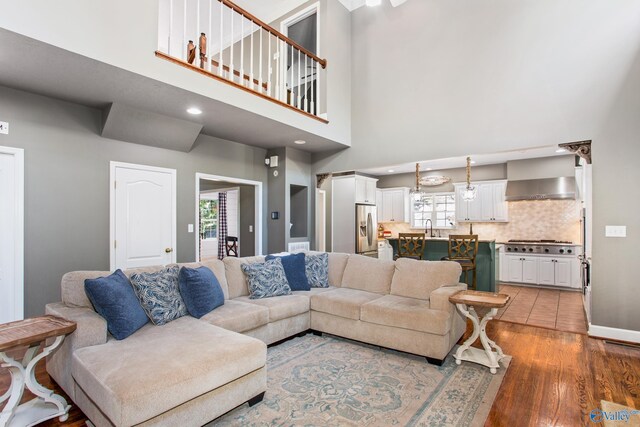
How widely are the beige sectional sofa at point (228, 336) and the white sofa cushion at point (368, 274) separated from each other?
0.01m

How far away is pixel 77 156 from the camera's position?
12.8 ft

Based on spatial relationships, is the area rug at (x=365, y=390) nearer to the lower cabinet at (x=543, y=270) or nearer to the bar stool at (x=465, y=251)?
the bar stool at (x=465, y=251)

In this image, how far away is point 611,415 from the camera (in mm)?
2154

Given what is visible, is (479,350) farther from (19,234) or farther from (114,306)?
(19,234)

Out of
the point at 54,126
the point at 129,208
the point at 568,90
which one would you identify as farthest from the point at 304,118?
the point at 568,90

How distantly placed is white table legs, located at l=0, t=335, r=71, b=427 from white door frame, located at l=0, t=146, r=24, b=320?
67.4 inches

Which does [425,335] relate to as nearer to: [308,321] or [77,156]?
[308,321]

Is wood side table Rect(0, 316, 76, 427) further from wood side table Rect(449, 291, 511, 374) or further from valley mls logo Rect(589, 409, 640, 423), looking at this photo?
valley mls logo Rect(589, 409, 640, 423)

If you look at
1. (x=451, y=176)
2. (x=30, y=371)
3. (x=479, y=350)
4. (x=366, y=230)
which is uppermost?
(x=451, y=176)

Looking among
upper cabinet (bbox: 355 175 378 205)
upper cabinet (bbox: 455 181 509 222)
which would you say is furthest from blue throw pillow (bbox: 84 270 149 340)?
upper cabinet (bbox: 455 181 509 222)

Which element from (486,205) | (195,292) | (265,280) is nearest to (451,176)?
(486,205)

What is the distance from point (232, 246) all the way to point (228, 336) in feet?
22.8

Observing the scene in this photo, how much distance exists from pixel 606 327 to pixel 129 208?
592cm

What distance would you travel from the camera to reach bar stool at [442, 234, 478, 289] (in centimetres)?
510
